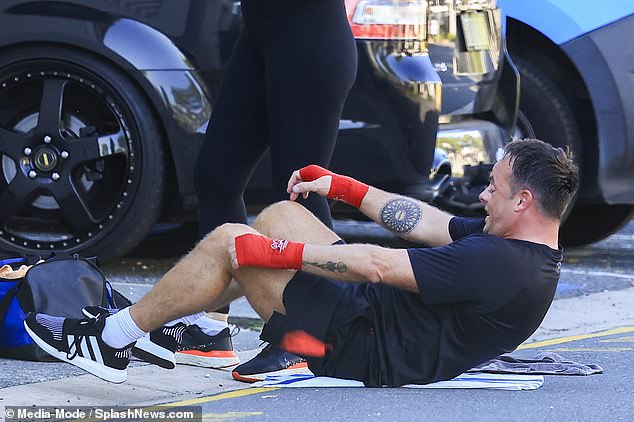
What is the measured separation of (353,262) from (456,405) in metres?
0.53

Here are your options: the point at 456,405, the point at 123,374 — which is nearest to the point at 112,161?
the point at 123,374

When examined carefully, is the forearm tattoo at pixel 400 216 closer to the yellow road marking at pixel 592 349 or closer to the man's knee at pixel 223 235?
the man's knee at pixel 223 235

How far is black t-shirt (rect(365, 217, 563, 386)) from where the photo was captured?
3998 millimetres

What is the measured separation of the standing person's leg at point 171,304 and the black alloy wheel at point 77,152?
66.5 inches

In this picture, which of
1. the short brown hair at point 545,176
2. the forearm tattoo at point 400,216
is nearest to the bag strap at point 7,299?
the forearm tattoo at point 400,216

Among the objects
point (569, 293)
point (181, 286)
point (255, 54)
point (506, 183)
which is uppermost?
point (255, 54)

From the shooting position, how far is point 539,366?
4.61 meters

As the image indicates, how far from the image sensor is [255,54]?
4.55 metres

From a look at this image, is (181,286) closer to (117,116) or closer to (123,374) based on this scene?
(123,374)

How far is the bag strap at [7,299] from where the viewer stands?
4621 millimetres

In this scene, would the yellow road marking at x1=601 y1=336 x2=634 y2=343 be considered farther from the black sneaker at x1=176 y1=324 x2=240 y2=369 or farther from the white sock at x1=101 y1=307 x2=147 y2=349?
the white sock at x1=101 y1=307 x2=147 y2=349

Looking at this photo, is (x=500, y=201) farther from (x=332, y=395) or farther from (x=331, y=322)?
(x=332, y=395)

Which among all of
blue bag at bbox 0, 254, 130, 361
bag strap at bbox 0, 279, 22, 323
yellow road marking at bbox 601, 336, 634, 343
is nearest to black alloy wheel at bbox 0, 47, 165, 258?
blue bag at bbox 0, 254, 130, 361

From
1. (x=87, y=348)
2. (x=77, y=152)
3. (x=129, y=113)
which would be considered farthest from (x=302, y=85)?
(x=77, y=152)
